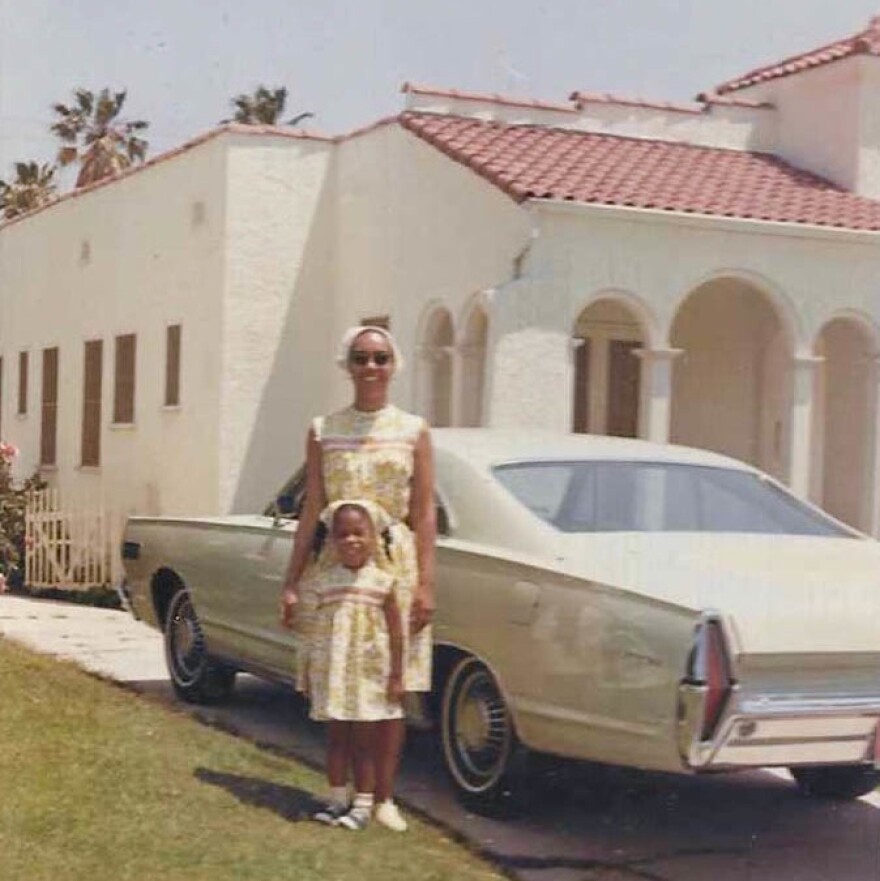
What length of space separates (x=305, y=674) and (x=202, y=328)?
Answer: 34.8 feet

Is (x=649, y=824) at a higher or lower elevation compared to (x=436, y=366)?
lower

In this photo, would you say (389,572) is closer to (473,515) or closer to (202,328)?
(473,515)

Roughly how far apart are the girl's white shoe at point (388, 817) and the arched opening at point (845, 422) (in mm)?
9255

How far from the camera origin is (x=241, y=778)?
6.75 m

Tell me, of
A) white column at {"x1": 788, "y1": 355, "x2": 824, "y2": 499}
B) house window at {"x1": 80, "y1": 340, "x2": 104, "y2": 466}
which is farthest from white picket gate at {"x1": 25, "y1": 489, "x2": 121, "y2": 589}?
white column at {"x1": 788, "y1": 355, "x2": 824, "y2": 499}

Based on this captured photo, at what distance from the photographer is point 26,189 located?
4062 centimetres

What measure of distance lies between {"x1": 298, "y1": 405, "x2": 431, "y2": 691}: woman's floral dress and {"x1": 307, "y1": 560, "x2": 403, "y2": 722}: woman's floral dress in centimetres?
8

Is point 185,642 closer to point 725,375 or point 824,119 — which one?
point 725,375

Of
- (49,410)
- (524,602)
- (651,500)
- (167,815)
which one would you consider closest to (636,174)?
(651,500)

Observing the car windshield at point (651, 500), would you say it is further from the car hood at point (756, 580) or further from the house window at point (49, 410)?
the house window at point (49, 410)

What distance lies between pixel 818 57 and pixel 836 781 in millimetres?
10637

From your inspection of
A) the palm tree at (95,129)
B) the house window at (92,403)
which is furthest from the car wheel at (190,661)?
the palm tree at (95,129)

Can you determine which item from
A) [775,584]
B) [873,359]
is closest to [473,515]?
[775,584]

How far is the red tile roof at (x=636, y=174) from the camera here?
1345cm
